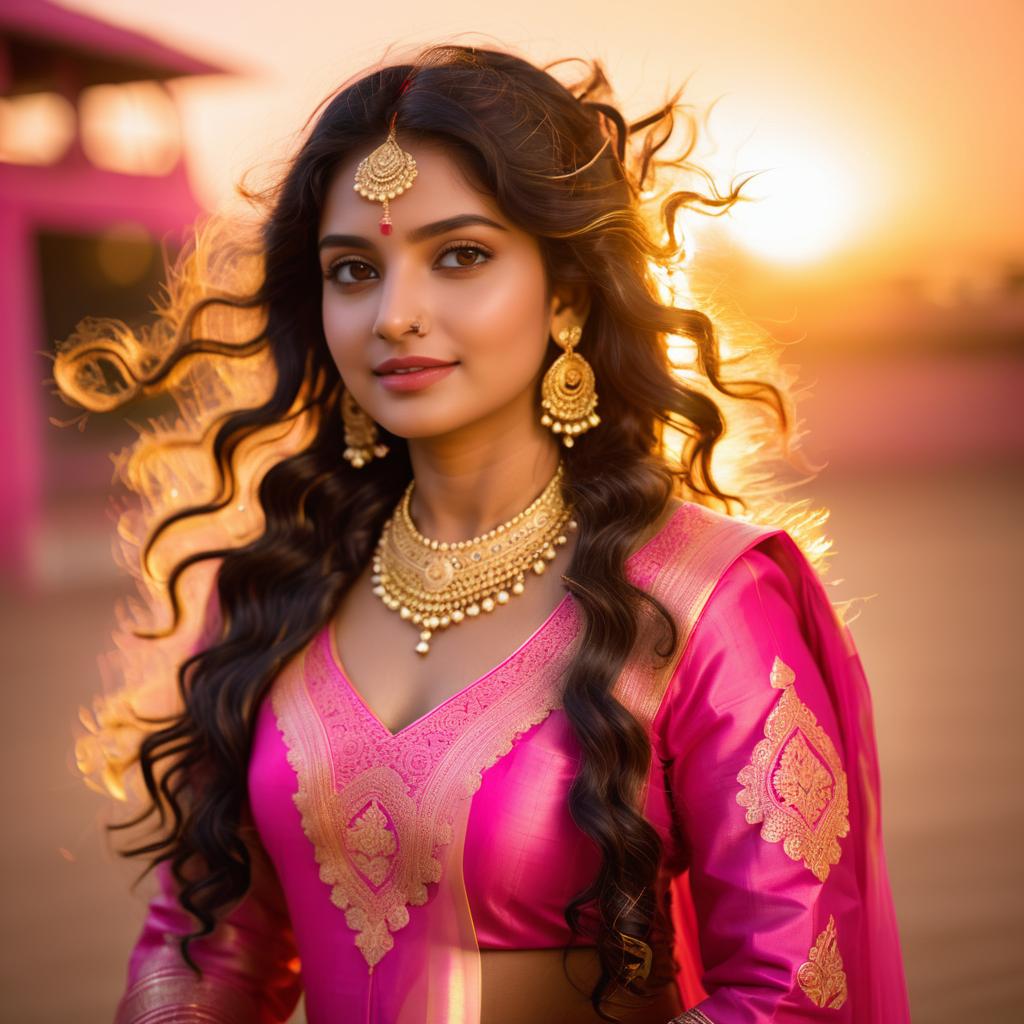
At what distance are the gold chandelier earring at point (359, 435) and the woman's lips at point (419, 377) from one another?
1.10 ft

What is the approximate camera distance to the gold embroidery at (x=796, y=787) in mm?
1509

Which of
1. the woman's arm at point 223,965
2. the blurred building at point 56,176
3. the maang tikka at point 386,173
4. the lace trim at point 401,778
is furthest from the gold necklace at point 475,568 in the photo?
the blurred building at point 56,176

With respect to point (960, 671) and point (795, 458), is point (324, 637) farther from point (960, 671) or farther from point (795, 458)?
point (960, 671)

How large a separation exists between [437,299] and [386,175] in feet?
0.61

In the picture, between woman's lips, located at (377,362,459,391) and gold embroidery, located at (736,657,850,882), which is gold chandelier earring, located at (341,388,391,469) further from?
gold embroidery, located at (736,657,850,882)

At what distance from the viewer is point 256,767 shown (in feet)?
5.93

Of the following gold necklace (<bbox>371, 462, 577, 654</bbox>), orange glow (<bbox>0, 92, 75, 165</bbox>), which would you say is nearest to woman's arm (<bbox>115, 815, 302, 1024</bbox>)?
gold necklace (<bbox>371, 462, 577, 654</bbox>)

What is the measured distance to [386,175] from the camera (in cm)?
170

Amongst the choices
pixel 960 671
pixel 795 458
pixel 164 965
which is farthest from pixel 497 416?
pixel 960 671

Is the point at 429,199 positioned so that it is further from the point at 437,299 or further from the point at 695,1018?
the point at 695,1018

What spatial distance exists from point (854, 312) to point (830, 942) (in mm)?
19105

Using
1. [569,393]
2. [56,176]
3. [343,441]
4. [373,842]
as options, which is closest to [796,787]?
[373,842]

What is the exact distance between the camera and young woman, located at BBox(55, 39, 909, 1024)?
5.17 feet

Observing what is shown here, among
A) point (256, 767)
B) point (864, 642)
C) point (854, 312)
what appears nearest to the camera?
point (256, 767)
